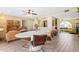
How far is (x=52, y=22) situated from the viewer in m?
2.37

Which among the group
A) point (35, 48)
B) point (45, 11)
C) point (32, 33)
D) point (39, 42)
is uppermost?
point (45, 11)

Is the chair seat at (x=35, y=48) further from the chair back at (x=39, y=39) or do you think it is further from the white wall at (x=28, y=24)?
the white wall at (x=28, y=24)

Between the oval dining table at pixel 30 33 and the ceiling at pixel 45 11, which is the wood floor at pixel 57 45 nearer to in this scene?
the oval dining table at pixel 30 33

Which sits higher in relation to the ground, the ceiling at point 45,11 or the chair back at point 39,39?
the ceiling at point 45,11

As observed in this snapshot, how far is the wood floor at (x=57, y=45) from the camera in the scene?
2.35 metres

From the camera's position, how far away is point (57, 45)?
→ 2.38 metres

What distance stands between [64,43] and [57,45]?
0.13m

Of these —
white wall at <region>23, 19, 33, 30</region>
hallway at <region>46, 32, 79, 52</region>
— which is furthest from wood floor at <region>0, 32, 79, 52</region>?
white wall at <region>23, 19, 33, 30</region>

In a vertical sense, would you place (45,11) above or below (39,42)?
above

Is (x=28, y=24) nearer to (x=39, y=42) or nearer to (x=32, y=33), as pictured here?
(x=32, y=33)

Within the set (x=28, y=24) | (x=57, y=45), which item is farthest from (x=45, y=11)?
(x=57, y=45)

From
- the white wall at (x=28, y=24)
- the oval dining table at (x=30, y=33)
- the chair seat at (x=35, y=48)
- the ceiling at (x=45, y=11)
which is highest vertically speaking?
the ceiling at (x=45, y=11)

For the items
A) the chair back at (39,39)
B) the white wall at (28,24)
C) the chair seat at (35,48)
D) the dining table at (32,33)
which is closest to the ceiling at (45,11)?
the white wall at (28,24)

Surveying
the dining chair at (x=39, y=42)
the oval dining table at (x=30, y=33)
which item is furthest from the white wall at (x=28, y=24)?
the dining chair at (x=39, y=42)
